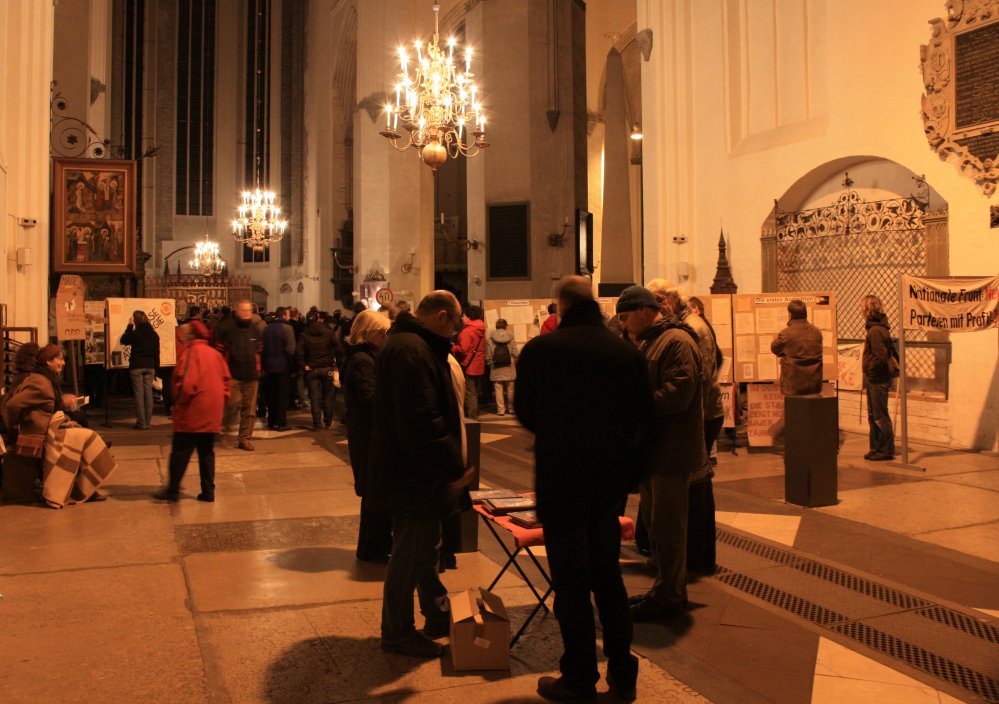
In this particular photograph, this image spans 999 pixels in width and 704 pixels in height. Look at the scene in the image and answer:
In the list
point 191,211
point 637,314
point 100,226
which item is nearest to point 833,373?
point 637,314

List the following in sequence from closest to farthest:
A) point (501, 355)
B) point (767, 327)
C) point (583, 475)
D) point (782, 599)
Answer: point (583, 475), point (782, 599), point (767, 327), point (501, 355)

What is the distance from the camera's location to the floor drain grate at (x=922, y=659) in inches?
138

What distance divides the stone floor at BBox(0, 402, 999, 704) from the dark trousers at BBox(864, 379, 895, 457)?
4.73 feet

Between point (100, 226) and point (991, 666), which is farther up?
point (100, 226)

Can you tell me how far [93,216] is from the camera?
1399 cm

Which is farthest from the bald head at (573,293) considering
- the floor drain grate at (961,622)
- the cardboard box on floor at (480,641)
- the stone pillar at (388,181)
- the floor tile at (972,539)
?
the stone pillar at (388,181)

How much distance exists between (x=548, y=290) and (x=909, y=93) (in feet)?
38.3

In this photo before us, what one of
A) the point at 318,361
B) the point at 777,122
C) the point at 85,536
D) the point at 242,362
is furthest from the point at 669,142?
the point at 85,536

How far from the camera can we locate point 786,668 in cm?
367

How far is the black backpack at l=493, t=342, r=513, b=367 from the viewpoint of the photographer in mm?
13695

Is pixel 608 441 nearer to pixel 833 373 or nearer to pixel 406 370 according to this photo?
pixel 406 370

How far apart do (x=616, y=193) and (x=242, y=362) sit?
1685 centimetres

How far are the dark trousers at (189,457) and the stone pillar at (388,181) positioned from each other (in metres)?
15.1

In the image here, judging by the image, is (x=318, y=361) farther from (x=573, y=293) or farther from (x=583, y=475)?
(x=583, y=475)
